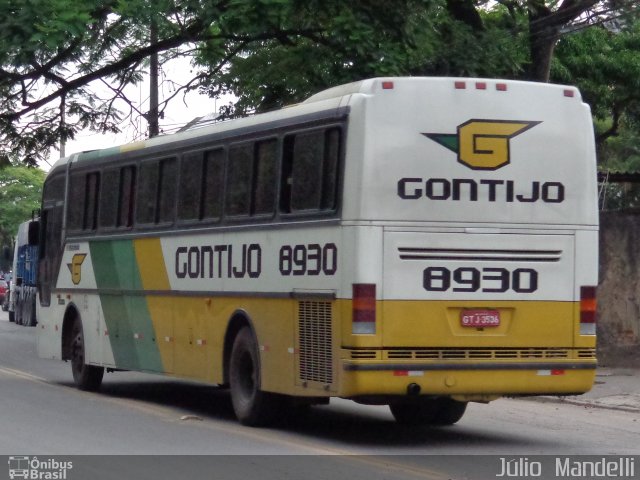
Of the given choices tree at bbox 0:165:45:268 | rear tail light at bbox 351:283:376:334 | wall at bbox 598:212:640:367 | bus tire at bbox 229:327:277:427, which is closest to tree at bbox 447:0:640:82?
wall at bbox 598:212:640:367

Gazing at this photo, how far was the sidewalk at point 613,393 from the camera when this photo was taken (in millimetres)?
16094

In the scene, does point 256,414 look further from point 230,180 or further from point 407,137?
point 407,137

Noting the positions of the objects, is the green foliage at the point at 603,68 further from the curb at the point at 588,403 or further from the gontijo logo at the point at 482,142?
the gontijo logo at the point at 482,142

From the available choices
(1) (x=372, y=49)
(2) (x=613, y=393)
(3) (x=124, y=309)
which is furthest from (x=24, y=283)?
(2) (x=613, y=393)

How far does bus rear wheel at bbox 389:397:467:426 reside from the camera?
45.3 ft

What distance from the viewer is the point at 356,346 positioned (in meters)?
11.5

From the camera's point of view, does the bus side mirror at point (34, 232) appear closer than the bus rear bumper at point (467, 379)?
No

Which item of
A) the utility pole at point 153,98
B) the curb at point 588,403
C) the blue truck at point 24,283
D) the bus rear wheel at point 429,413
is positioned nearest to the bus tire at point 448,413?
the bus rear wheel at point 429,413

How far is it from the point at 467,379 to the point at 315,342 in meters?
1.45

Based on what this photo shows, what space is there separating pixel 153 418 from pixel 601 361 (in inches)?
333

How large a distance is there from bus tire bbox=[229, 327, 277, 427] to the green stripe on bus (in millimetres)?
2248

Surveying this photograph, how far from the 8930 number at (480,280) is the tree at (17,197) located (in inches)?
2561

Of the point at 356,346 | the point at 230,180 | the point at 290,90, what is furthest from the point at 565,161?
the point at 290,90

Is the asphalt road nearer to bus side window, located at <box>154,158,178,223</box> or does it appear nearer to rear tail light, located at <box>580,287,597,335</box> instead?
rear tail light, located at <box>580,287,597,335</box>
